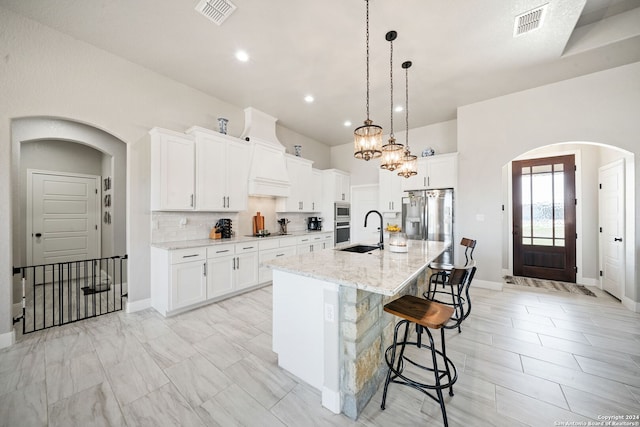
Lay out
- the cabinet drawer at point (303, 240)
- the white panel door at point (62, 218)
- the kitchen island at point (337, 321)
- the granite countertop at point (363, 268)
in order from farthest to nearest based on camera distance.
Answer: the cabinet drawer at point (303, 240)
the white panel door at point (62, 218)
the kitchen island at point (337, 321)
the granite countertop at point (363, 268)

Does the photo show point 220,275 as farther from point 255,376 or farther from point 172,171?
point 255,376

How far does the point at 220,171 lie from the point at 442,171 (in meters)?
4.02

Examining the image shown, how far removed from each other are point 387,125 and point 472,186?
2199mm

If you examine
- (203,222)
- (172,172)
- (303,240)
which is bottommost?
(303,240)

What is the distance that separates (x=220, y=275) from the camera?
3.41 m

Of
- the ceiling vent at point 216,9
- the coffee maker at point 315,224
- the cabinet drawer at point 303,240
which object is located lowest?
the cabinet drawer at point 303,240

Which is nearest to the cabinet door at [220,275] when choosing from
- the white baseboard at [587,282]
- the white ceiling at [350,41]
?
the white ceiling at [350,41]

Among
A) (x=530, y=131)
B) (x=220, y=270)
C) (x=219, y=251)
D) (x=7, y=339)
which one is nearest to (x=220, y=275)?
(x=220, y=270)

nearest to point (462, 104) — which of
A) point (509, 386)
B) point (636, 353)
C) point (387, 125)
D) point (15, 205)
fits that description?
point (387, 125)

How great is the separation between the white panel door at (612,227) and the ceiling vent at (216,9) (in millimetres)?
5423

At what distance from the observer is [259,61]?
3.05 metres

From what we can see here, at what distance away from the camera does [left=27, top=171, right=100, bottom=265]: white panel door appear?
424cm

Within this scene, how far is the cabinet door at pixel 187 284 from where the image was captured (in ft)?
9.66

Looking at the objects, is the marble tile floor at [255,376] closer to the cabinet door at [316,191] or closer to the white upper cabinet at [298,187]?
the white upper cabinet at [298,187]
